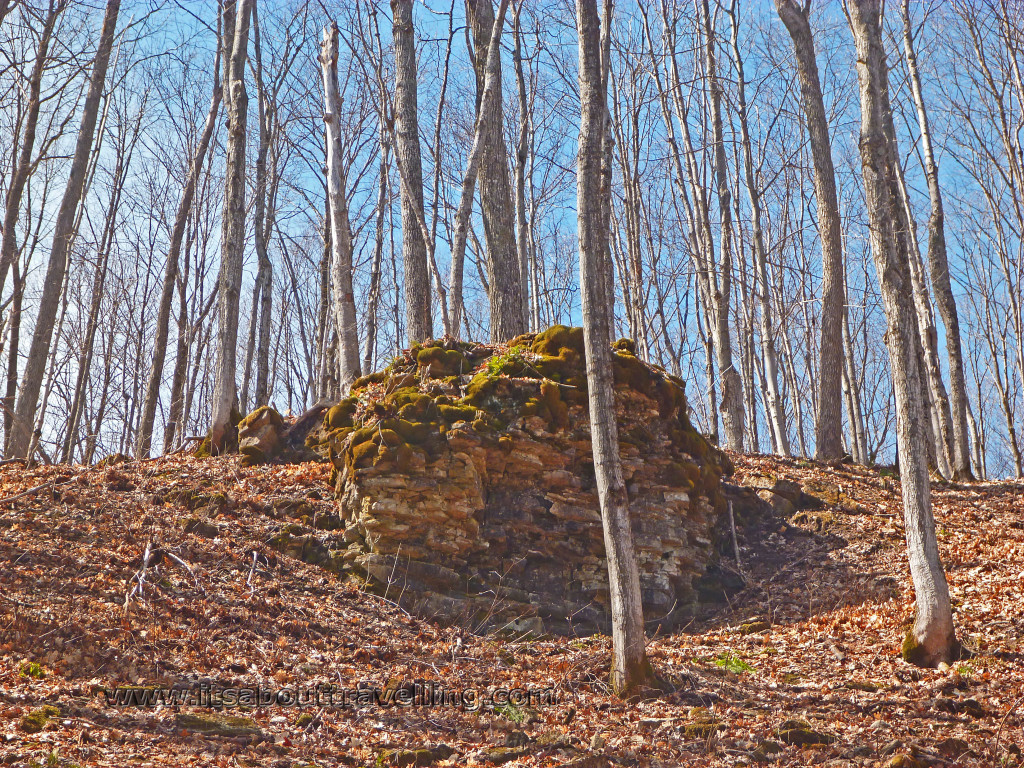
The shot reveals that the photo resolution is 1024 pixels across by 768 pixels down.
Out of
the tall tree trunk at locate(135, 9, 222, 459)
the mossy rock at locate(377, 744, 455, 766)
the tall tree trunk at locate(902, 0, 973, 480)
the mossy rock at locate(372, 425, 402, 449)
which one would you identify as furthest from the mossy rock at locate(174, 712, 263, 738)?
the tall tree trunk at locate(902, 0, 973, 480)

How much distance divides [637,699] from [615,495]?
148 centimetres

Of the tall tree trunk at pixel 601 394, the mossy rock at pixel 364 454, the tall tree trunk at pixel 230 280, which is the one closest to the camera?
the tall tree trunk at pixel 601 394

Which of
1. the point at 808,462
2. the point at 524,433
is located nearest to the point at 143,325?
the point at 524,433

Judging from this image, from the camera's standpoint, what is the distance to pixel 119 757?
3.53 meters

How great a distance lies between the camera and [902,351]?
622 cm

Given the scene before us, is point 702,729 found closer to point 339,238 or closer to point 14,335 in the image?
point 339,238

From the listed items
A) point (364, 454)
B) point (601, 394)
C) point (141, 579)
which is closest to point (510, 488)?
point (364, 454)

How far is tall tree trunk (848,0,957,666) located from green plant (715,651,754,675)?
1.29 m

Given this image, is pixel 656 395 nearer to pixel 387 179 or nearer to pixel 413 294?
pixel 413 294

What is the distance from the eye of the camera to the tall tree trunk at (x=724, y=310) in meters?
12.1

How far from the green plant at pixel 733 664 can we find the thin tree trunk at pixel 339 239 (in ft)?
21.1

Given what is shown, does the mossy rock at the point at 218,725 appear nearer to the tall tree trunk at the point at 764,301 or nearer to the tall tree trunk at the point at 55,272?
the tall tree trunk at the point at 55,272

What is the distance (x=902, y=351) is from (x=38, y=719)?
22.7ft

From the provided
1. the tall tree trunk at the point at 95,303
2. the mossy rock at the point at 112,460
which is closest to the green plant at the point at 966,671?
the mossy rock at the point at 112,460
